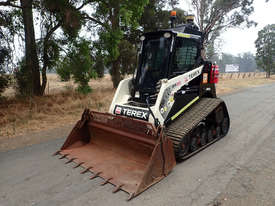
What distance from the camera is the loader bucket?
3.22 metres

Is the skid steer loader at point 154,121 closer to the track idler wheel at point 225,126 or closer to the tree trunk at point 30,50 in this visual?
the track idler wheel at point 225,126

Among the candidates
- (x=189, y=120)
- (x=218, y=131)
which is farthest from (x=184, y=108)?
(x=218, y=131)

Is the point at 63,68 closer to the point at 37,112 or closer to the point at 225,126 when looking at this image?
the point at 37,112

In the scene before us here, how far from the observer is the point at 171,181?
Result: 132 inches

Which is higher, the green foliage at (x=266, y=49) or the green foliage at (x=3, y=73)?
the green foliage at (x=266, y=49)

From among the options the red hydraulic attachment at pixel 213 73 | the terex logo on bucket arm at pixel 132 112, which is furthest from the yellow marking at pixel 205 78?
the terex logo on bucket arm at pixel 132 112

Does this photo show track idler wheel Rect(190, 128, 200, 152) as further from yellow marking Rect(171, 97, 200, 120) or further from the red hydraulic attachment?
the red hydraulic attachment

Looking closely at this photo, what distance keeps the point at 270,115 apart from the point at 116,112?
21.4 ft

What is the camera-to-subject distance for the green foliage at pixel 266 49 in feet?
131

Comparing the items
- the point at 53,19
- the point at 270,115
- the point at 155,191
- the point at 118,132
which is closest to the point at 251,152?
the point at 155,191

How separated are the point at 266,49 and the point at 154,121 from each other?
46206 mm

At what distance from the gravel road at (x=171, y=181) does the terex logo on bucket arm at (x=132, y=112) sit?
3.77 feet

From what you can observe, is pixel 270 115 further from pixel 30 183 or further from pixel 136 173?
pixel 30 183

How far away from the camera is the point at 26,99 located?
962cm
